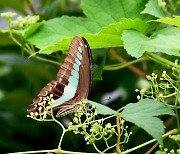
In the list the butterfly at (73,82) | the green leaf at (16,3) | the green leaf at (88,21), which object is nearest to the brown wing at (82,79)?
the butterfly at (73,82)

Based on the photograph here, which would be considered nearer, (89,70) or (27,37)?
(89,70)

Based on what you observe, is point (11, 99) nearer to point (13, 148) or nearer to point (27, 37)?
point (13, 148)

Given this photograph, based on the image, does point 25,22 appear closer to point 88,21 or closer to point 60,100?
point 88,21

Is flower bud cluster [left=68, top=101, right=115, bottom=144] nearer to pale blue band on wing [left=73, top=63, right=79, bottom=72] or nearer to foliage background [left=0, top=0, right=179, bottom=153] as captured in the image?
pale blue band on wing [left=73, top=63, right=79, bottom=72]

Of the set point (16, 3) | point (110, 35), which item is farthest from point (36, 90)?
point (110, 35)

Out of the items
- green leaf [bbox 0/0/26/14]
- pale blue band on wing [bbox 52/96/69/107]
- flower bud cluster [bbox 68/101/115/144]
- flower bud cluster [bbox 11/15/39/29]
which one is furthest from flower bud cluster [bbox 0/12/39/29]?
green leaf [bbox 0/0/26/14]

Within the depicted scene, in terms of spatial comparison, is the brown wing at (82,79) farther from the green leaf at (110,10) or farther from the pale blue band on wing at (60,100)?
the green leaf at (110,10)

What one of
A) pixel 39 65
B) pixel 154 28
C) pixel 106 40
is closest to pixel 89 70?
pixel 106 40
